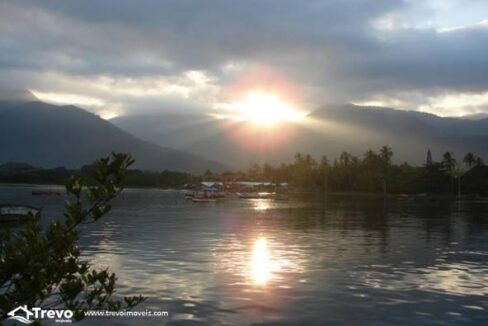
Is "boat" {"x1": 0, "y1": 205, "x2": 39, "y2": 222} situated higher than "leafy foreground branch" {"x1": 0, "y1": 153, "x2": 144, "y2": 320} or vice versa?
"leafy foreground branch" {"x1": 0, "y1": 153, "x2": 144, "y2": 320}

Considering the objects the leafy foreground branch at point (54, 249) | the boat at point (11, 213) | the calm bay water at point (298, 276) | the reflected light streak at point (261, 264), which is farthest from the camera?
the boat at point (11, 213)

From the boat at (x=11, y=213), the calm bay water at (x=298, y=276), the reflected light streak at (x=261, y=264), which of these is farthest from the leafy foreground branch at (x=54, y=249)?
the boat at (x=11, y=213)

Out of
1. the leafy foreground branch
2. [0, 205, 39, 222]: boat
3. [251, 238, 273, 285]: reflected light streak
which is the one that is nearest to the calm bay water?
[251, 238, 273, 285]: reflected light streak

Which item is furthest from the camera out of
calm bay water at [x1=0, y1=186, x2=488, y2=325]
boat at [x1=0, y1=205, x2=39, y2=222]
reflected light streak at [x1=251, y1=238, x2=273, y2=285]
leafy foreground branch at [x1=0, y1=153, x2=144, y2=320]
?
boat at [x1=0, y1=205, x2=39, y2=222]

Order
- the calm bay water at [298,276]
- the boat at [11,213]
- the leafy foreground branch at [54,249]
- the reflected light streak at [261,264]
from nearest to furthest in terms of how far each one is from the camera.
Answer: the leafy foreground branch at [54,249] → the calm bay water at [298,276] → the reflected light streak at [261,264] → the boat at [11,213]

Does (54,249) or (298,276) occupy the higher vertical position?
(54,249)

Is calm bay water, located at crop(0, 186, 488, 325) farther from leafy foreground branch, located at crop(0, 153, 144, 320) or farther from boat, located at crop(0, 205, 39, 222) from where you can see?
boat, located at crop(0, 205, 39, 222)

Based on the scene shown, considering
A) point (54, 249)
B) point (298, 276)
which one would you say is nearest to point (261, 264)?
point (298, 276)

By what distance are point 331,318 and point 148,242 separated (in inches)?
1117

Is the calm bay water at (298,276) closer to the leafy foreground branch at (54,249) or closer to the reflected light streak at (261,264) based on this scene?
the reflected light streak at (261,264)

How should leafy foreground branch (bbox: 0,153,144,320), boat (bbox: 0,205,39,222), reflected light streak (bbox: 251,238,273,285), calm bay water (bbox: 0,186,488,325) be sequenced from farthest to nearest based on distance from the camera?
boat (bbox: 0,205,39,222) → reflected light streak (bbox: 251,238,273,285) → calm bay water (bbox: 0,186,488,325) → leafy foreground branch (bbox: 0,153,144,320)

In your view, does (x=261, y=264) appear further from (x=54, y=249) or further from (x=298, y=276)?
(x=54, y=249)

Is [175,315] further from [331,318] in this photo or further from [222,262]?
[222,262]

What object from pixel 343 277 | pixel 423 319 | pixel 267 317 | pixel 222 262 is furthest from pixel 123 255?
pixel 423 319
